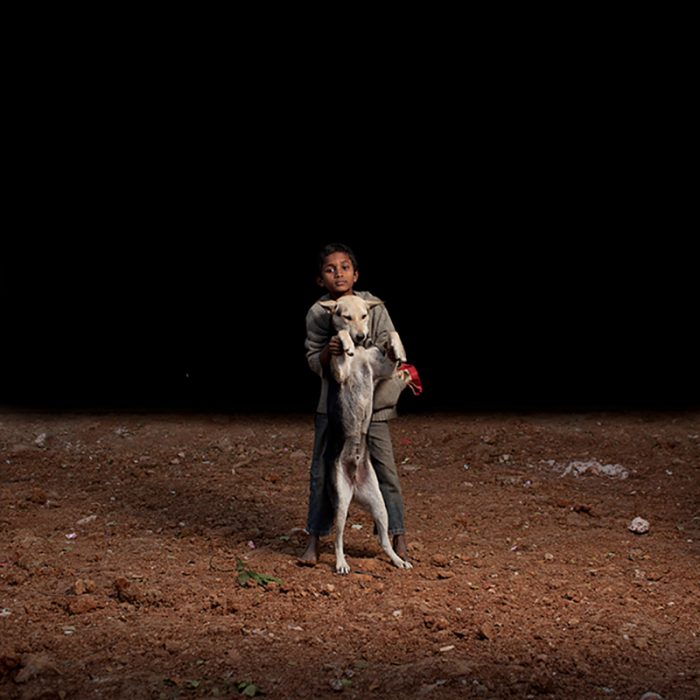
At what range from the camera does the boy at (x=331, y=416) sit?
15.2ft

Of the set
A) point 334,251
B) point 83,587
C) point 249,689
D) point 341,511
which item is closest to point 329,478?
point 341,511

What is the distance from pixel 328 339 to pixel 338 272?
0.33 m

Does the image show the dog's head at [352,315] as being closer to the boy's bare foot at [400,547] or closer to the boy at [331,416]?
the boy at [331,416]

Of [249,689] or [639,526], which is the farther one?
[639,526]

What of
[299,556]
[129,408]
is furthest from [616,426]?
[129,408]

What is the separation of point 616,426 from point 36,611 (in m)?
5.01

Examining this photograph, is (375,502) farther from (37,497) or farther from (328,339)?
(37,497)

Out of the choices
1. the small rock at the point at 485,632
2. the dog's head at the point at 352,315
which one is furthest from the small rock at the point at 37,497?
the small rock at the point at 485,632

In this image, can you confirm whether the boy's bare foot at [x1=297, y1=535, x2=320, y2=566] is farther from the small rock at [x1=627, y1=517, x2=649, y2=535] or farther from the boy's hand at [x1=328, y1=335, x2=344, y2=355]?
the small rock at [x1=627, y1=517, x2=649, y2=535]

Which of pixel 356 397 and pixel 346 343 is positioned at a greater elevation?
pixel 346 343

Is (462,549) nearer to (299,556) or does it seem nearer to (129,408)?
(299,556)

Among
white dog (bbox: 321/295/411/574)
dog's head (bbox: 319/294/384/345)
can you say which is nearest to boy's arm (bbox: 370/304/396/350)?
white dog (bbox: 321/295/411/574)

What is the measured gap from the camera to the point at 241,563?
4.73 metres

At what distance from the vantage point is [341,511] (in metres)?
4.59
